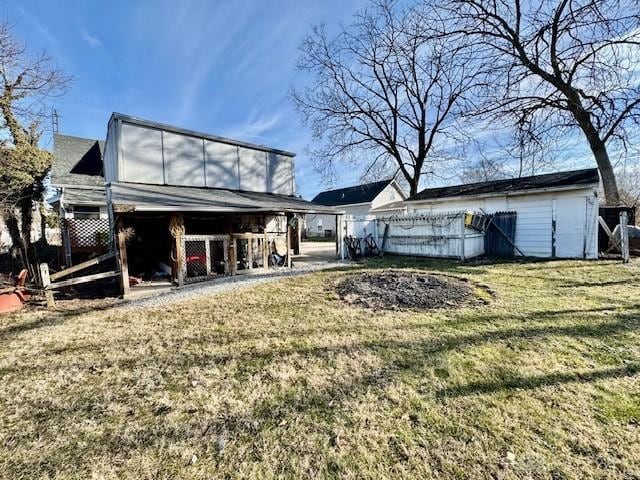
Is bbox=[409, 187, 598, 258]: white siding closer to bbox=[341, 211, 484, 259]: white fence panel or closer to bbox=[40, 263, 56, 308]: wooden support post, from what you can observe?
bbox=[341, 211, 484, 259]: white fence panel

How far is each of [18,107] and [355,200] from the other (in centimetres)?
2423

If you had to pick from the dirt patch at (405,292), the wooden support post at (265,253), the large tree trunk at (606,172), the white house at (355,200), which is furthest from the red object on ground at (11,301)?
the white house at (355,200)

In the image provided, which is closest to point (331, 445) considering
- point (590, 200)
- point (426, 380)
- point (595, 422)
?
point (426, 380)

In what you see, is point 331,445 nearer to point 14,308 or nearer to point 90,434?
point 90,434

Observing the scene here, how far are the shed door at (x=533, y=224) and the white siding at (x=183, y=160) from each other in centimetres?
1328

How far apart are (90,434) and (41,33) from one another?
41.8 ft

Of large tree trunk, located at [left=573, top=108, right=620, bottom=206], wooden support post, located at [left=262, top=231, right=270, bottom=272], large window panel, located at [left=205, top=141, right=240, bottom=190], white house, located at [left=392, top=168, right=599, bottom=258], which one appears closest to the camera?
wooden support post, located at [left=262, top=231, right=270, bottom=272]

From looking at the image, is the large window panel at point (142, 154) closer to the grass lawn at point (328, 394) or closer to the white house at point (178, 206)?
the white house at point (178, 206)

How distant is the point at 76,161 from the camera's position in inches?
605

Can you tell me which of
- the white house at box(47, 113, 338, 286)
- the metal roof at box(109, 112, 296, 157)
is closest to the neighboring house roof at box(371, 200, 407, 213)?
the metal roof at box(109, 112, 296, 157)

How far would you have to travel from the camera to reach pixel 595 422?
2312 millimetres

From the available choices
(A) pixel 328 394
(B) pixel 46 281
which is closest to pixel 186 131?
(B) pixel 46 281

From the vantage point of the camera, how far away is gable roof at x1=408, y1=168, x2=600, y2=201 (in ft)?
35.3

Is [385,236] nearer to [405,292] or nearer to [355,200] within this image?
[405,292]
